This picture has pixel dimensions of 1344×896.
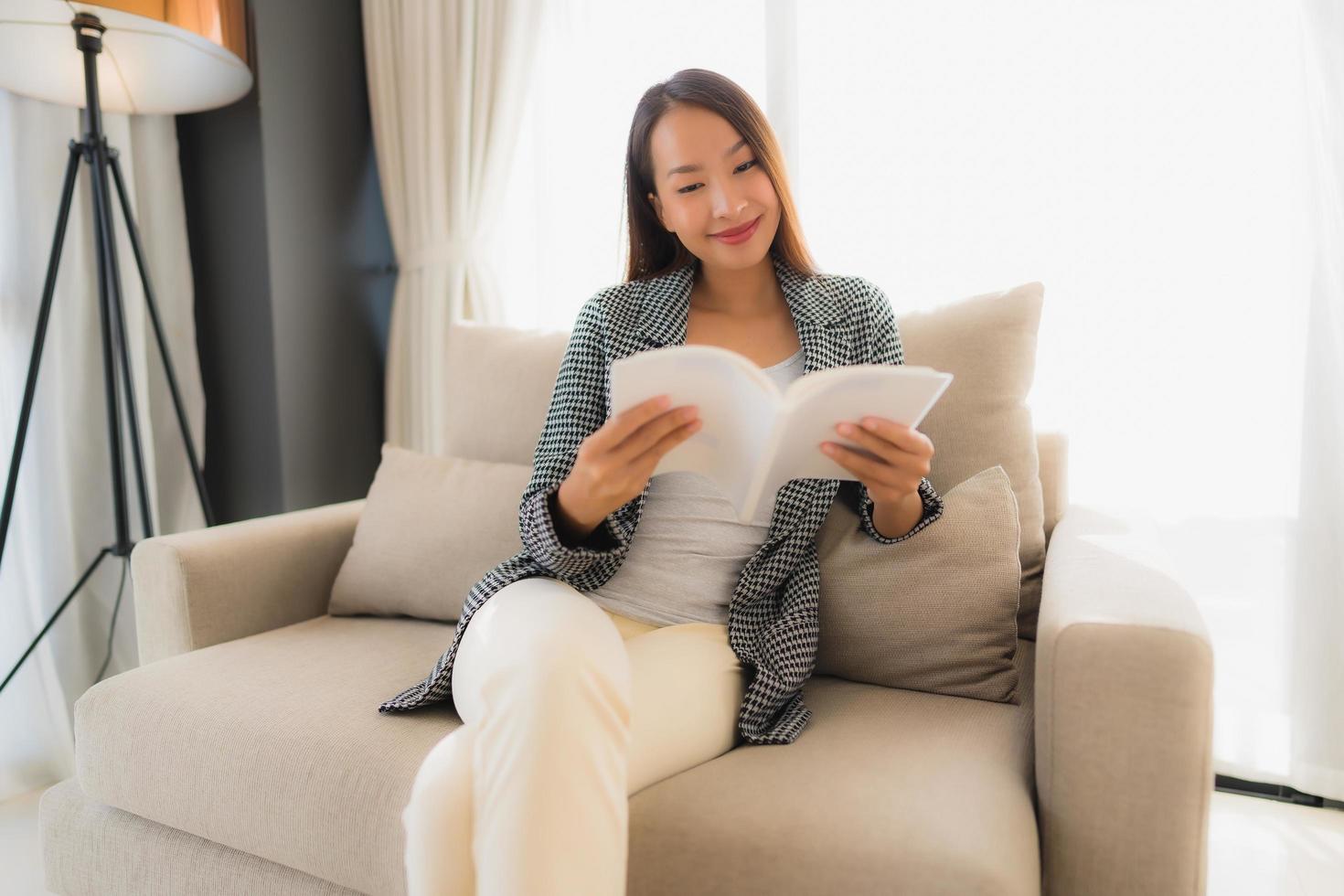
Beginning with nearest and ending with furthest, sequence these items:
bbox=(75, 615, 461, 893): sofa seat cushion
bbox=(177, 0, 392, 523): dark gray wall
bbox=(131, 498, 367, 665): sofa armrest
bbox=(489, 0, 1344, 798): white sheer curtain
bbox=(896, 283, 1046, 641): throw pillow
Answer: bbox=(75, 615, 461, 893): sofa seat cushion < bbox=(896, 283, 1046, 641): throw pillow < bbox=(131, 498, 367, 665): sofa armrest < bbox=(489, 0, 1344, 798): white sheer curtain < bbox=(177, 0, 392, 523): dark gray wall

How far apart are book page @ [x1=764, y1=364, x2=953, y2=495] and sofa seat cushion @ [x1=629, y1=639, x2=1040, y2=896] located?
33 centimetres

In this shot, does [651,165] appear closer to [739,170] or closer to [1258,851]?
[739,170]

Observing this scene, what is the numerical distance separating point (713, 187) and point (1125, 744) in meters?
0.86

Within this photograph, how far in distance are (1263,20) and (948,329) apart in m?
0.87

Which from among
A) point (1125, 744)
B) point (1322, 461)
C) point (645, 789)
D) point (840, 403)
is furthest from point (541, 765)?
point (1322, 461)

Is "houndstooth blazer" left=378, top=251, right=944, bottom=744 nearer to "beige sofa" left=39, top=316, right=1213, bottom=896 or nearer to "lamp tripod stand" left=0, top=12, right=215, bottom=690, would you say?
"beige sofa" left=39, top=316, right=1213, bottom=896

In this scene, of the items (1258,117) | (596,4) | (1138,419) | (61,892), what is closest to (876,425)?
(1138,419)

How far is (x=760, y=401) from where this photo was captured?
2.89ft

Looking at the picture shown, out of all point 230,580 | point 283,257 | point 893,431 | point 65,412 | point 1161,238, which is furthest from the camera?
point 283,257

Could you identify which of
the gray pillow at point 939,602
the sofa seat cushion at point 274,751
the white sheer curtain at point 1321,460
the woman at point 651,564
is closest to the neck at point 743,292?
the woman at point 651,564

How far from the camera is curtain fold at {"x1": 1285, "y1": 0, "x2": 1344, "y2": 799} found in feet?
5.29

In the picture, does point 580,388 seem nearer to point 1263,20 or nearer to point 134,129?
point 1263,20

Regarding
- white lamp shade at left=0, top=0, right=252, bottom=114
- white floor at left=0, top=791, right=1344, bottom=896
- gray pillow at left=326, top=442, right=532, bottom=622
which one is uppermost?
white lamp shade at left=0, top=0, right=252, bottom=114

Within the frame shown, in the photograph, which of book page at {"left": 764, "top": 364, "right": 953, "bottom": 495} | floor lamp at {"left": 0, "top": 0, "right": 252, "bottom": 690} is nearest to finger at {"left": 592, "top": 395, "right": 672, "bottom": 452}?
book page at {"left": 764, "top": 364, "right": 953, "bottom": 495}
